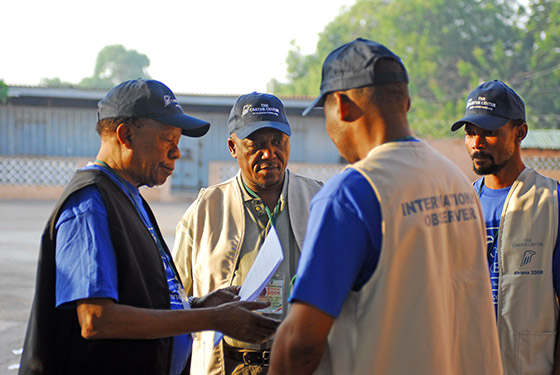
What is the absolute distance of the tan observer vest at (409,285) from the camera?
1499 millimetres

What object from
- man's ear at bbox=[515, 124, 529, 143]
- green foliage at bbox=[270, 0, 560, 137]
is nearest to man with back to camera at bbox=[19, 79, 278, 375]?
man's ear at bbox=[515, 124, 529, 143]

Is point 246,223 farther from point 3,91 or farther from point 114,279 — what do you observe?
point 3,91

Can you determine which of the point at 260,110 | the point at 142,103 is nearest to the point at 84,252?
the point at 142,103

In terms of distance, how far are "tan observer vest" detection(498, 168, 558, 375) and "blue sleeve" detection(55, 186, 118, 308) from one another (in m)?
1.71

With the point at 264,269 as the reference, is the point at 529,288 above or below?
below

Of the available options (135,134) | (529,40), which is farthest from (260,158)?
(529,40)

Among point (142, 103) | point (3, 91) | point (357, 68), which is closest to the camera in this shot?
point (357, 68)

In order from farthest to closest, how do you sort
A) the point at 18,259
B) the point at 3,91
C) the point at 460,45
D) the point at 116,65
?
the point at 116,65 < the point at 460,45 < the point at 3,91 < the point at 18,259

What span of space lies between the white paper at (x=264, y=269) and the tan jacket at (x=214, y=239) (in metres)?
0.56

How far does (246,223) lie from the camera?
9.39ft

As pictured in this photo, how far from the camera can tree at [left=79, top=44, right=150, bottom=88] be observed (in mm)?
80750

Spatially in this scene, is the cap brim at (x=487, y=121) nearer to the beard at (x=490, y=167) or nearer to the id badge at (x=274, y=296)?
the beard at (x=490, y=167)

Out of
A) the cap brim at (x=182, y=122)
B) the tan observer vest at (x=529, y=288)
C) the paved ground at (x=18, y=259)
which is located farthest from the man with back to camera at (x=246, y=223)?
the paved ground at (x=18, y=259)

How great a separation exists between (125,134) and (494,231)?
1743mm
